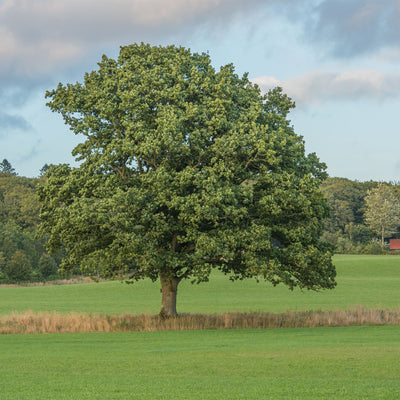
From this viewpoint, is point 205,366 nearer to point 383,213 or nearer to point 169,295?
point 169,295

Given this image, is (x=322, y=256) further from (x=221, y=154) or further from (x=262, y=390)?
(x=262, y=390)

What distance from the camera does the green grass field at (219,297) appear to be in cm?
4341

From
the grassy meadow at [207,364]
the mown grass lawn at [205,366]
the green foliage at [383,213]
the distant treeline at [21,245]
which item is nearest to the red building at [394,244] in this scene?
the green foliage at [383,213]

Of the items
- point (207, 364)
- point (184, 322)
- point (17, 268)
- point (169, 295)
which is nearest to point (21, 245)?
point (17, 268)

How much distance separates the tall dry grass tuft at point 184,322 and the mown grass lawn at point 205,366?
331cm

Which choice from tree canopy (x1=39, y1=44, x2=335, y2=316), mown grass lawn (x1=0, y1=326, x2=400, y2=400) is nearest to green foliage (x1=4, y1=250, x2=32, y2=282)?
tree canopy (x1=39, y1=44, x2=335, y2=316)

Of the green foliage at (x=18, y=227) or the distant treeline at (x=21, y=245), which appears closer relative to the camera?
the distant treeline at (x=21, y=245)

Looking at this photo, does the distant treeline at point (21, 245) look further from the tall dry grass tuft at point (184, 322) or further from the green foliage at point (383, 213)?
the green foliage at point (383, 213)

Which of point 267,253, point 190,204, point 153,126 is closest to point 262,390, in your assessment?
point 190,204

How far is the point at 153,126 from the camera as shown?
2603cm

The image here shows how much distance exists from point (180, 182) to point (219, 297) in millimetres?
31913

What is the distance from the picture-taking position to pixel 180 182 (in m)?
23.6

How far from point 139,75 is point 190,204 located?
7.41 meters

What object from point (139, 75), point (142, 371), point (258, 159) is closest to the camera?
point (142, 371)
